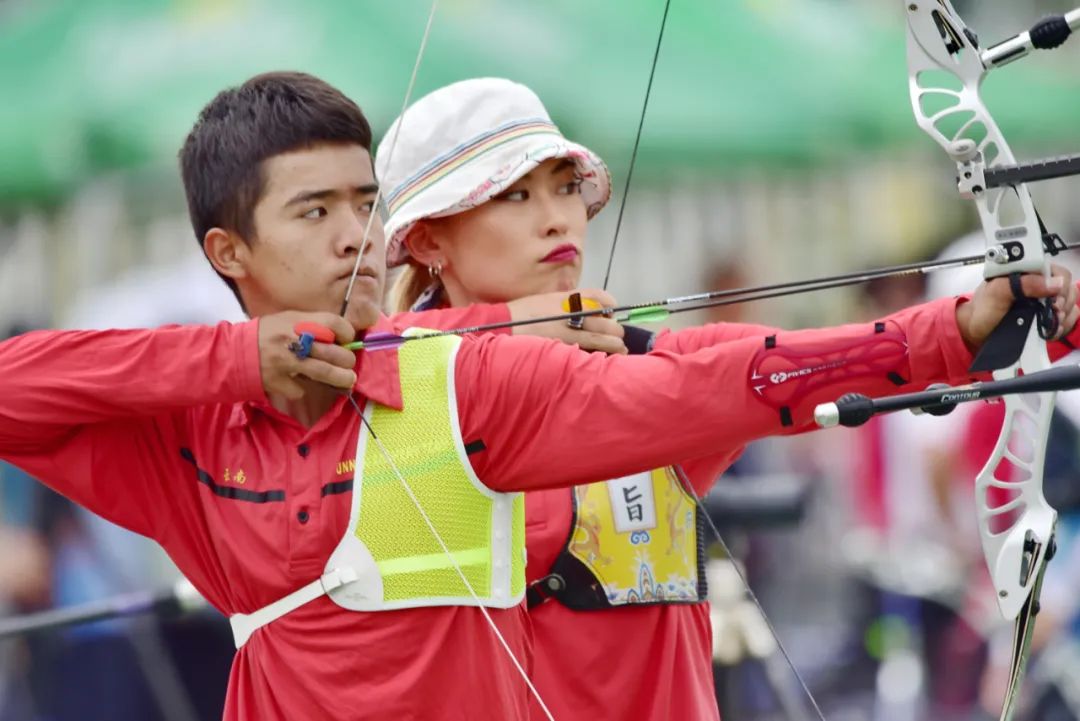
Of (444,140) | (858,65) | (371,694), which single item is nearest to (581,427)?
(371,694)

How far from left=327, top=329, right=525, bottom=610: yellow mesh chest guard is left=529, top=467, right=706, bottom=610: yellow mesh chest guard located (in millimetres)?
462

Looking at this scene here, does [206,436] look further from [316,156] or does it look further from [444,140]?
[444,140]

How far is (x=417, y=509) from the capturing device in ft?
6.41

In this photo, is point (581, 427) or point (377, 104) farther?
point (377, 104)

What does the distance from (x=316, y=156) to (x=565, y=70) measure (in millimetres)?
2973

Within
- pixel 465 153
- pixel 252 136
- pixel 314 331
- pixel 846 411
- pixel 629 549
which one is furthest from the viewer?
pixel 465 153

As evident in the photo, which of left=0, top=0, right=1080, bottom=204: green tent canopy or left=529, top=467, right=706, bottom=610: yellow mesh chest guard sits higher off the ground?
left=0, top=0, right=1080, bottom=204: green tent canopy

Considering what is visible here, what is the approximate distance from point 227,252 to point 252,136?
0.46 ft

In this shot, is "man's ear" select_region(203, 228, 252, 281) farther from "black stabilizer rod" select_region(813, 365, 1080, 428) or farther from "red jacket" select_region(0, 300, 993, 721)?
"black stabilizer rod" select_region(813, 365, 1080, 428)

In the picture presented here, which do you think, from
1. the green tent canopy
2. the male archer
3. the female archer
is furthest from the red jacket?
the green tent canopy

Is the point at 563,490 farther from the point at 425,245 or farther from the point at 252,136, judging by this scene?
the point at 252,136

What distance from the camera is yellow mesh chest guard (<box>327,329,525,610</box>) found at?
195cm

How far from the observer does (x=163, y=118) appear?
4.84m

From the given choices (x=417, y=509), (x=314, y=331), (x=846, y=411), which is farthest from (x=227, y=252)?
(x=846, y=411)
